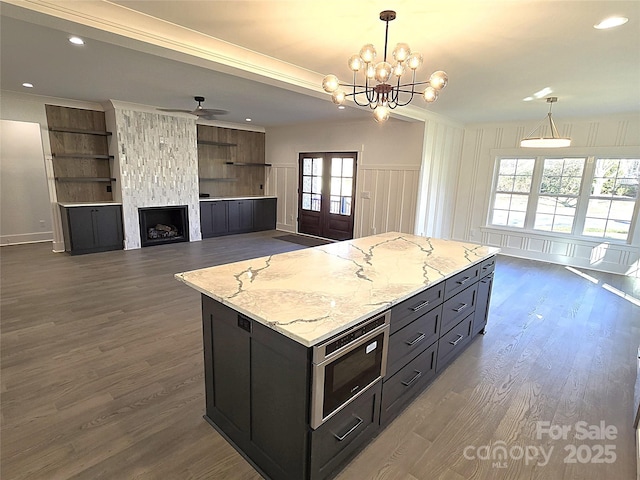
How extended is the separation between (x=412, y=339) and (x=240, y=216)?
6736 millimetres

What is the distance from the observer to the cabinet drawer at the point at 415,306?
1882mm

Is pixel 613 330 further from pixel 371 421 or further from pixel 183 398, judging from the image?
pixel 183 398

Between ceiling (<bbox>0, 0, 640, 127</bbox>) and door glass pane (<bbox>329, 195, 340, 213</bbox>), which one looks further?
door glass pane (<bbox>329, 195, 340, 213</bbox>)

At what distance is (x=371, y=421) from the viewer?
1896 mm

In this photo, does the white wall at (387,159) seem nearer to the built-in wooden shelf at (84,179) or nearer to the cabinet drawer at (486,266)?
the cabinet drawer at (486,266)

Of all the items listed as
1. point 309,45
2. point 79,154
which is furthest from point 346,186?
point 79,154

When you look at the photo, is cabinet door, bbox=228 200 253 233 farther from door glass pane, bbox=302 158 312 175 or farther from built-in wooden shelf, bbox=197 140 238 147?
door glass pane, bbox=302 158 312 175

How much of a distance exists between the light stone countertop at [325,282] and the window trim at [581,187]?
431cm

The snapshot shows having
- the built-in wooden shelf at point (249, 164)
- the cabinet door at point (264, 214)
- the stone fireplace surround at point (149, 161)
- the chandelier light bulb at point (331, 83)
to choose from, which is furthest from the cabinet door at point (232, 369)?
the built-in wooden shelf at point (249, 164)

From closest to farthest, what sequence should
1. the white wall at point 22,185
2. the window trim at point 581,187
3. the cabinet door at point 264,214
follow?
the window trim at point 581,187
the white wall at point 22,185
the cabinet door at point 264,214

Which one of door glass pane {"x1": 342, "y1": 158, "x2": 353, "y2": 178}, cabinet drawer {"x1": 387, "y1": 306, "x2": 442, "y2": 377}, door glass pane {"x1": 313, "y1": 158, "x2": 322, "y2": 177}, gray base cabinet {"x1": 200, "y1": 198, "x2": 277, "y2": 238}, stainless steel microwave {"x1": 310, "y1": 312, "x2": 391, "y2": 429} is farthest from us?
door glass pane {"x1": 313, "y1": 158, "x2": 322, "y2": 177}

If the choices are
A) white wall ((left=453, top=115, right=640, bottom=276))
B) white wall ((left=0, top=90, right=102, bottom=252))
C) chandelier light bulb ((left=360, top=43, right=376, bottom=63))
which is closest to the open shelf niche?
white wall ((left=0, top=90, right=102, bottom=252))

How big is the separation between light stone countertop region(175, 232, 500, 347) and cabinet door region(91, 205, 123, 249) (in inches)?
196

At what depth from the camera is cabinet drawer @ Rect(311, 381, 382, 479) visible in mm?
1542
